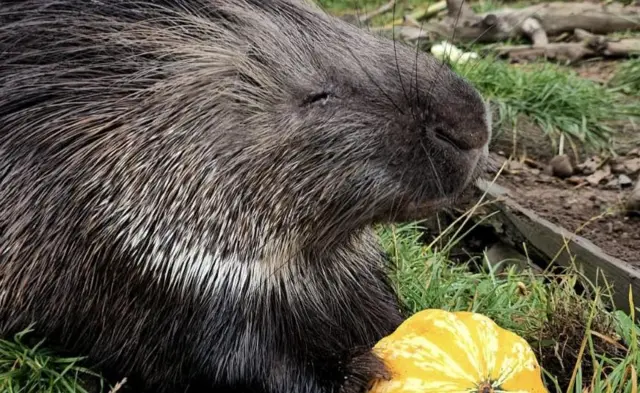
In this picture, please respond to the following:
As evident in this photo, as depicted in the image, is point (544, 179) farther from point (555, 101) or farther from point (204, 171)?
point (204, 171)

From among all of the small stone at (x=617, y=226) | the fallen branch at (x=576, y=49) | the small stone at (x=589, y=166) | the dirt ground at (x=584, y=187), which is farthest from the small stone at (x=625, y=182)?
the fallen branch at (x=576, y=49)

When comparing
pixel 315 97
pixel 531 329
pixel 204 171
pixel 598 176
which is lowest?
pixel 598 176

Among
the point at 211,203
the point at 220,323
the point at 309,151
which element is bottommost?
the point at 220,323

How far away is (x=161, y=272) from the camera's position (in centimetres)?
192

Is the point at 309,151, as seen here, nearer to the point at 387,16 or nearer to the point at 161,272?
the point at 161,272

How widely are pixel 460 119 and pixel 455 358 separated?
0.56 meters

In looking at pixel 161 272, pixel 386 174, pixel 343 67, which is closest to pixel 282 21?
pixel 343 67

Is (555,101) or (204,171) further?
(555,101)

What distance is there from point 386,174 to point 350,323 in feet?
1.96

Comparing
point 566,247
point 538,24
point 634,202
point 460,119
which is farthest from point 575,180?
point 460,119

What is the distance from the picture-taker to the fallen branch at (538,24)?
6484 millimetres

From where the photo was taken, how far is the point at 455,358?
6.08 feet

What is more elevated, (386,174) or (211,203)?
(386,174)

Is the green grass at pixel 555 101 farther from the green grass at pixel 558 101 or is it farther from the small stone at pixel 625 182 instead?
the small stone at pixel 625 182
